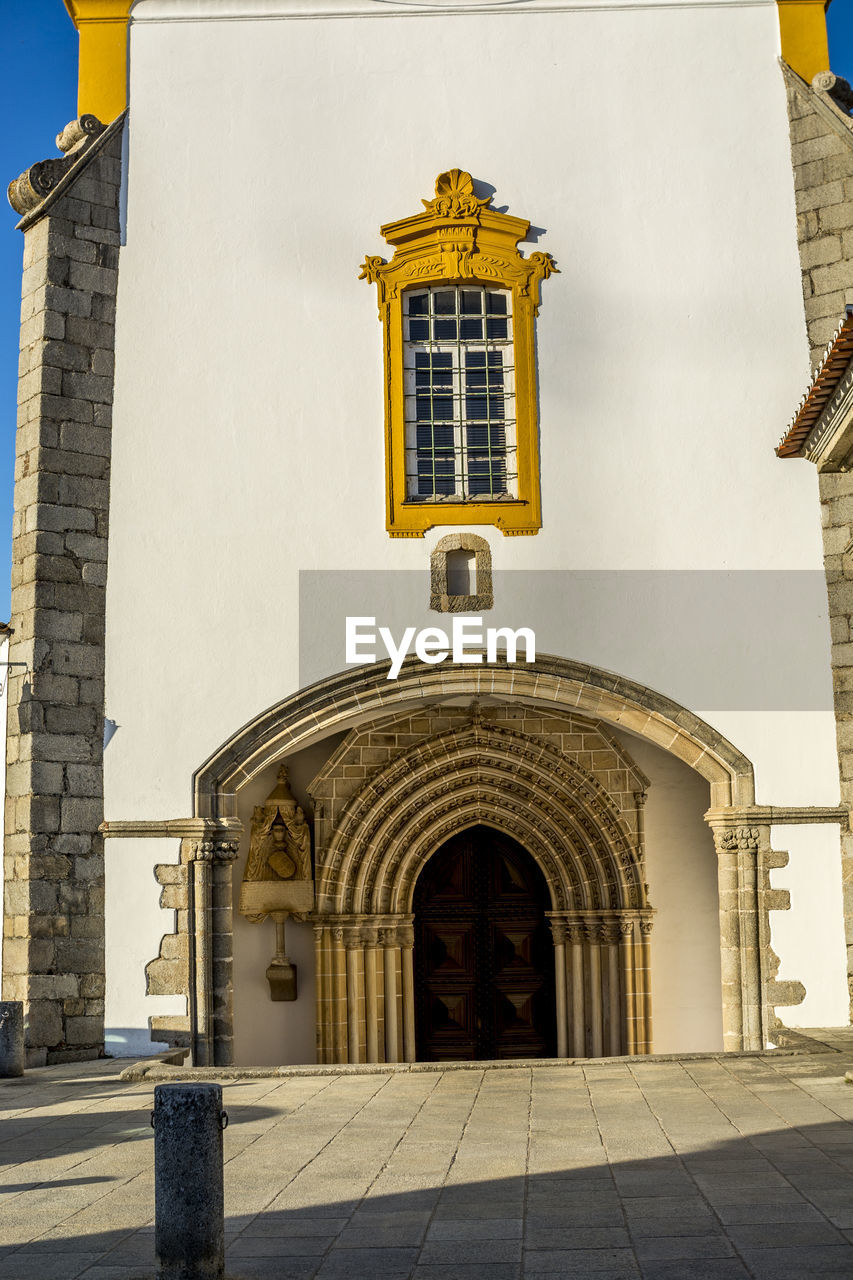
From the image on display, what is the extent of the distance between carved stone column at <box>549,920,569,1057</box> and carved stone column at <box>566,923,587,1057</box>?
0.22 ft

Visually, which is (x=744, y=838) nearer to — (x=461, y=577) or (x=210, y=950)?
(x=461, y=577)

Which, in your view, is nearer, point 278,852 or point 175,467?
point 175,467

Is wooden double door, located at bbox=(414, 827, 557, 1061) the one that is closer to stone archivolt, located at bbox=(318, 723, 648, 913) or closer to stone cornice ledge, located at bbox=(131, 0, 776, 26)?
stone archivolt, located at bbox=(318, 723, 648, 913)

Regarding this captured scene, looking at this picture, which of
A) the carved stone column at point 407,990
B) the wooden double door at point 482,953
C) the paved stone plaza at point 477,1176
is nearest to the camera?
the paved stone plaza at point 477,1176

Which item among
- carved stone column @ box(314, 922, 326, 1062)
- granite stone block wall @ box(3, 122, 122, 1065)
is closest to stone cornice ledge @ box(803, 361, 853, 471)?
granite stone block wall @ box(3, 122, 122, 1065)

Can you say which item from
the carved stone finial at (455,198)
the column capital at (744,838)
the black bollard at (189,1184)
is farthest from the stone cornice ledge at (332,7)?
the black bollard at (189,1184)

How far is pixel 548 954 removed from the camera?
42.5 feet

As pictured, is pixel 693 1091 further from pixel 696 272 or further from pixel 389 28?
pixel 389 28

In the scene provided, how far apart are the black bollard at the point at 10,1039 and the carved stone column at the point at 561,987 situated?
15.7 ft

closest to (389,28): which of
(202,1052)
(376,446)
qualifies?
(376,446)

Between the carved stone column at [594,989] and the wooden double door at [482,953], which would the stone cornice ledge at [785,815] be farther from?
the wooden double door at [482,953]

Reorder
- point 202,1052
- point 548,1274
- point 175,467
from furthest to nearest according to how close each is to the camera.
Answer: point 175,467 < point 202,1052 < point 548,1274

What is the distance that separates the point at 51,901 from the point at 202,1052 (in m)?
1.47

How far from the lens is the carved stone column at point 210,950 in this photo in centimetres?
1009
